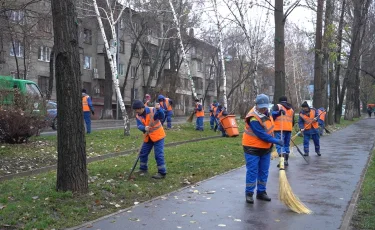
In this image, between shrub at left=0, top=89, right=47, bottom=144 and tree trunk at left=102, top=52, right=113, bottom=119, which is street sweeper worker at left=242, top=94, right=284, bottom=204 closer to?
shrub at left=0, top=89, right=47, bottom=144

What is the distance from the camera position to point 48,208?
6484 mm

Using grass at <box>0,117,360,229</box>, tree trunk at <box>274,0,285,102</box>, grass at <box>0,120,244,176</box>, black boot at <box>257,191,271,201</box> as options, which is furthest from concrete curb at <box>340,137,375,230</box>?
tree trunk at <box>274,0,285,102</box>

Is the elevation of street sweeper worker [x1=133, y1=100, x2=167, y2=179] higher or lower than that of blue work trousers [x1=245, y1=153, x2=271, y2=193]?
higher

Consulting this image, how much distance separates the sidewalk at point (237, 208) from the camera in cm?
612

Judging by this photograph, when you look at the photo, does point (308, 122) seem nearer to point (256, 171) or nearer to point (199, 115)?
point (256, 171)

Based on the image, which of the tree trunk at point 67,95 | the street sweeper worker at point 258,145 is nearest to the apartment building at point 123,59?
the tree trunk at point 67,95

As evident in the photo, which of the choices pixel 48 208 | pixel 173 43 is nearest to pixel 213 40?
pixel 173 43

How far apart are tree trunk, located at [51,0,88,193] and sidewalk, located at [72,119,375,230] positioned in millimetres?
1252

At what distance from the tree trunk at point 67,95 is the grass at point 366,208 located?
429 centimetres

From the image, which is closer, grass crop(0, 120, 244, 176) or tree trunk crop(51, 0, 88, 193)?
tree trunk crop(51, 0, 88, 193)

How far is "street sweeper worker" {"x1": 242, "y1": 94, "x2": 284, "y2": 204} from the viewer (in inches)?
295

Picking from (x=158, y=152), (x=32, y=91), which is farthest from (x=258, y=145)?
(x=32, y=91)

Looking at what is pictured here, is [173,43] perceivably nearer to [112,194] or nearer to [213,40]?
[213,40]

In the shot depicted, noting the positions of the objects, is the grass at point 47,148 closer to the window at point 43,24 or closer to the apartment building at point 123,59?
the window at point 43,24
